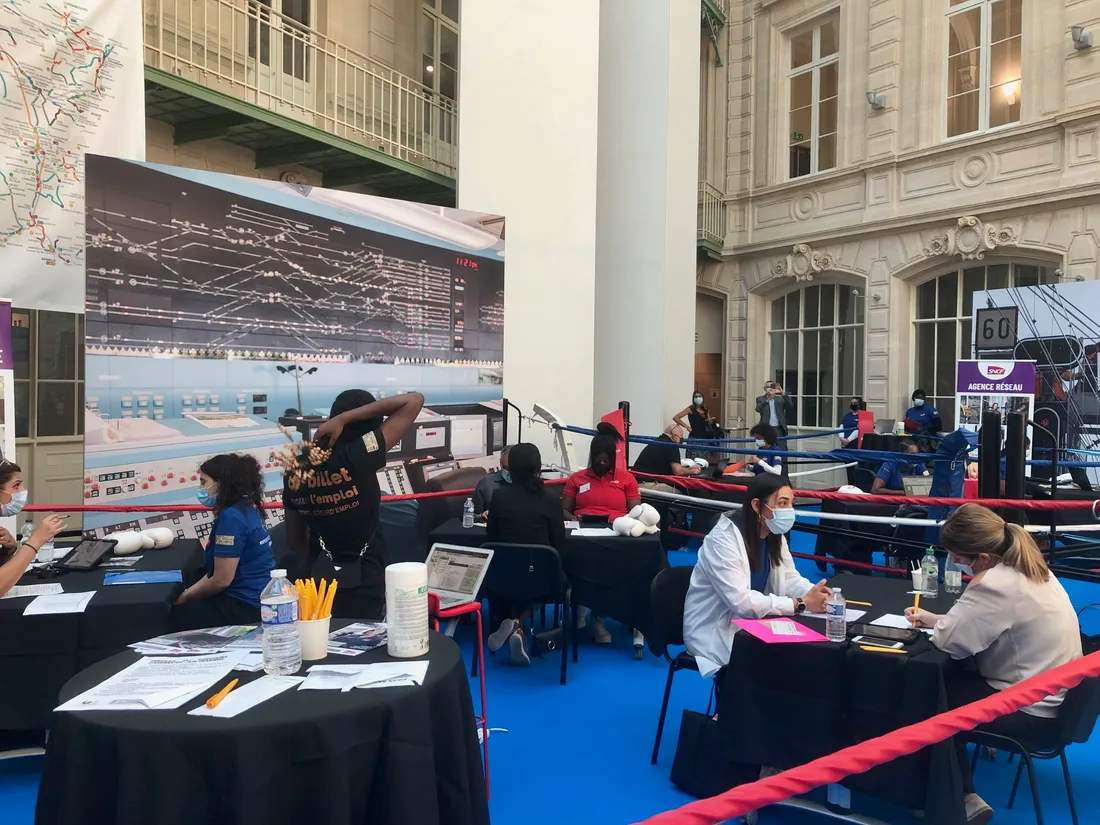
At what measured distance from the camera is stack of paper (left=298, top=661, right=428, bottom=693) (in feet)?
6.96

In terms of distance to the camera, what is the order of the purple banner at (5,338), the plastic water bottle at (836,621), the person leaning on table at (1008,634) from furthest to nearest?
the purple banner at (5,338) < the plastic water bottle at (836,621) < the person leaning on table at (1008,634)

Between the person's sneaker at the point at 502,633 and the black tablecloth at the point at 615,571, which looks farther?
the black tablecloth at the point at 615,571

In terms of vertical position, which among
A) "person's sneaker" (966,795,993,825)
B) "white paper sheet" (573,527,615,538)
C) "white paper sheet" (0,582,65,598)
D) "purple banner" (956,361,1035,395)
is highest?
"purple banner" (956,361,1035,395)

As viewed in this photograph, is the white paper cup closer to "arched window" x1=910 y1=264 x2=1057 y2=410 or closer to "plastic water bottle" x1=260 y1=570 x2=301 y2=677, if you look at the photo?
"plastic water bottle" x1=260 y1=570 x2=301 y2=677

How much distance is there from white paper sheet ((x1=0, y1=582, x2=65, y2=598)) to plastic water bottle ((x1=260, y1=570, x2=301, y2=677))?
1.87m

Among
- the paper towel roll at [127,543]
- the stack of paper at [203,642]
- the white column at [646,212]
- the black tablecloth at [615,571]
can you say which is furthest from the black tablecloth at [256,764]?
the white column at [646,212]

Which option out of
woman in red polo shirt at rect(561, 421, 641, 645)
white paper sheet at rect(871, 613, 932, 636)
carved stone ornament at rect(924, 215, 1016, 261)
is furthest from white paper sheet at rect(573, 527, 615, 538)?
carved stone ornament at rect(924, 215, 1016, 261)

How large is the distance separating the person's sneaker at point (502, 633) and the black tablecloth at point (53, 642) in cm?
196

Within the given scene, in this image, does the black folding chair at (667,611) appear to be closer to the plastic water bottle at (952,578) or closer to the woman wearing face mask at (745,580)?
the woman wearing face mask at (745,580)

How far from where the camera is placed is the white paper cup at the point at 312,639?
2340 millimetres

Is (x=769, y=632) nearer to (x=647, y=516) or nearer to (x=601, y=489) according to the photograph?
(x=647, y=516)

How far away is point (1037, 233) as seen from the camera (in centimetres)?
1110

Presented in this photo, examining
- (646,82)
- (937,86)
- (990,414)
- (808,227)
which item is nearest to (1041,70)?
(937,86)

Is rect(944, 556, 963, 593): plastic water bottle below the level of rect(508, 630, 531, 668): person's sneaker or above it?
above
